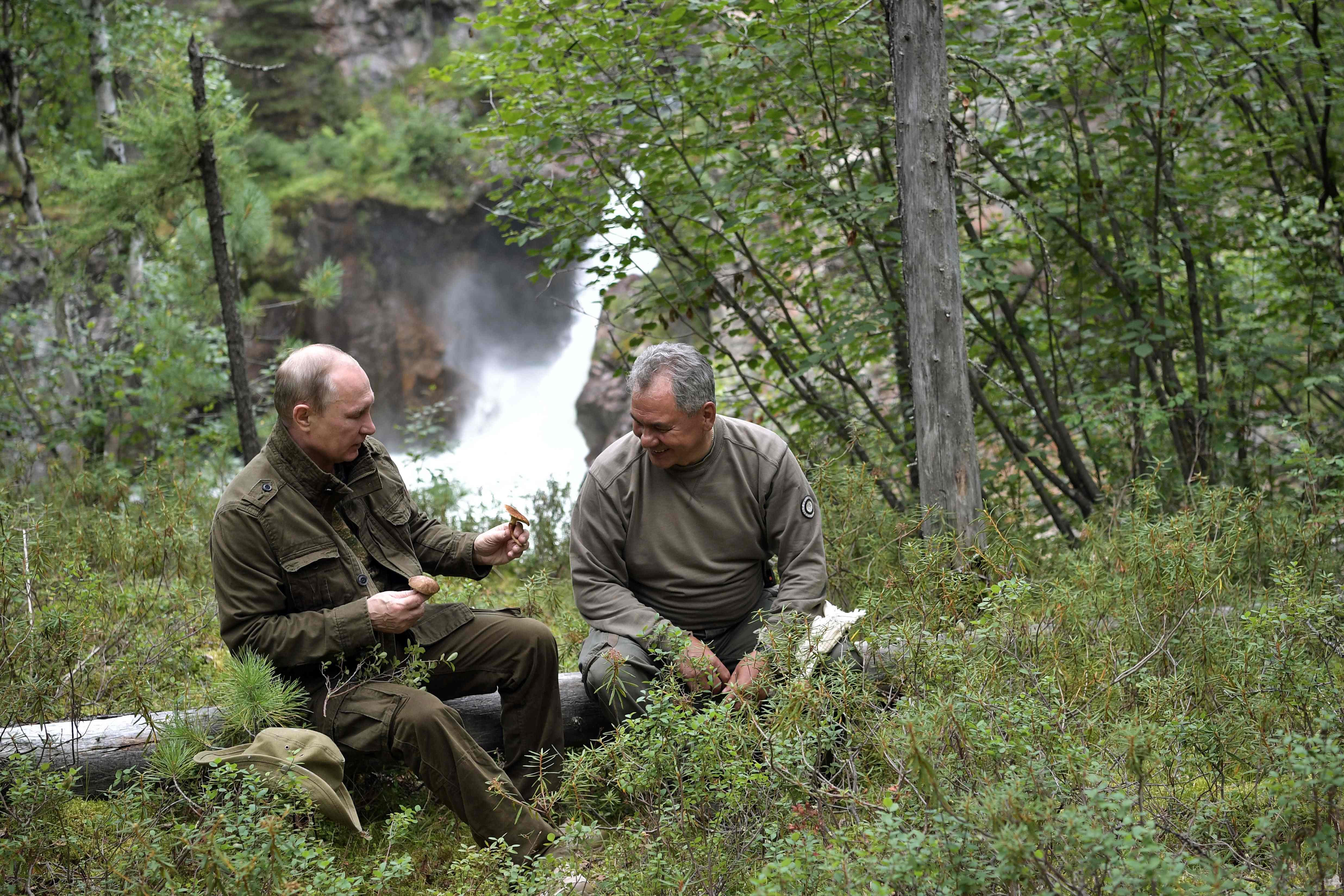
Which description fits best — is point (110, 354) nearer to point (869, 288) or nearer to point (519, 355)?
point (869, 288)

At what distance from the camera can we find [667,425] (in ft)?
11.7

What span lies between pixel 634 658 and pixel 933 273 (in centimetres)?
225

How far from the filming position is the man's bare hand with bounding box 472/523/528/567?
3.73 m

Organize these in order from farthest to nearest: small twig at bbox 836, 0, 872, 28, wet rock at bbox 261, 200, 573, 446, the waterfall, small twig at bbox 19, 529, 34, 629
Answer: wet rock at bbox 261, 200, 573, 446, the waterfall, small twig at bbox 836, 0, 872, 28, small twig at bbox 19, 529, 34, 629

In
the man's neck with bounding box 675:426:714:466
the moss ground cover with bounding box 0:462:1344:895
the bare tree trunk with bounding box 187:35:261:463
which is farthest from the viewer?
the bare tree trunk with bounding box 187:35:261:463

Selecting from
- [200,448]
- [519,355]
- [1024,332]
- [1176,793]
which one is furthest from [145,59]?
[1176,793]

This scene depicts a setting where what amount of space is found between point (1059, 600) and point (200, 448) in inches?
289

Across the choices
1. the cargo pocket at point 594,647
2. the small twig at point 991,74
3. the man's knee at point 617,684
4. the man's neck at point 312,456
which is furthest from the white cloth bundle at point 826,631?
the small twig at point 991,74

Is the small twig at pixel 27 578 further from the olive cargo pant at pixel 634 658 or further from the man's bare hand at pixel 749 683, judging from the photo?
the man's bare hand at pixel 749 683

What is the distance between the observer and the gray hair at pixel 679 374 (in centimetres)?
357

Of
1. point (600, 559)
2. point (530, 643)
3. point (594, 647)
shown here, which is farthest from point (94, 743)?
point (600, 559)

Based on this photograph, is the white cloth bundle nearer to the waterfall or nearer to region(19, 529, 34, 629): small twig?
region(19, 529, 34, 629): small twig

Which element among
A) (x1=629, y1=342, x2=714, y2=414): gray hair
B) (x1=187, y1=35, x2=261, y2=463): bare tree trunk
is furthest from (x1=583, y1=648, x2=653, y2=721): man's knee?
(x1=187, y1=35, x2=261, y2=463): bare tree trunk

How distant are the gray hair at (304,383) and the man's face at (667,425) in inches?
38.3
